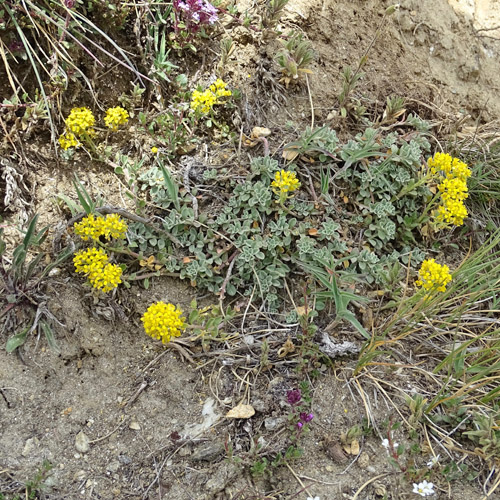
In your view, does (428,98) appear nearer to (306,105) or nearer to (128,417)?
(306,105)

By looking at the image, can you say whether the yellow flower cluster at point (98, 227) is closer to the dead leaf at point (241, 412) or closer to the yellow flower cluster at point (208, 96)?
the yellow flower cluster at point (208, 96)

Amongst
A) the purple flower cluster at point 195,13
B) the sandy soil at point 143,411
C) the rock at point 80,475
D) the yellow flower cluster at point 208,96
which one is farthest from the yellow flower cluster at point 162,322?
the purple flower cluster at point 195,13

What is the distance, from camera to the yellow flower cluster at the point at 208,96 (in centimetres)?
284

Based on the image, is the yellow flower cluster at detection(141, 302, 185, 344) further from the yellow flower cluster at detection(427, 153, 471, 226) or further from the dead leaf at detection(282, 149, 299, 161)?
the yellow flower cluster at detection(427, 153, 471, 226)

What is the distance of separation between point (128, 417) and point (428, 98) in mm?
2837

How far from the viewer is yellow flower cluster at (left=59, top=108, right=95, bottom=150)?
2.69 m

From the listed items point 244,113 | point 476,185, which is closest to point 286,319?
point 244,113

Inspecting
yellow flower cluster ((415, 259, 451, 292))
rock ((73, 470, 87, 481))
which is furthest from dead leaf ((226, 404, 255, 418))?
yellow flower cluster ((415, 259, 451, 292))

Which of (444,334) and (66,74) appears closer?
(444,334)

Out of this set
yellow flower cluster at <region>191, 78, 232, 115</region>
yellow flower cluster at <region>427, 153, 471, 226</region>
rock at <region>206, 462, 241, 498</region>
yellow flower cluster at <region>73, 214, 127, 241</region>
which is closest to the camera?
rock at <region>206, 462, 241, 498</region>

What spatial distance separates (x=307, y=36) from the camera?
3400 mm

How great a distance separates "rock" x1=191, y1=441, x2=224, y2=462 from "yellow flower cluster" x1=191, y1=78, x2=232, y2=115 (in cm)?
182

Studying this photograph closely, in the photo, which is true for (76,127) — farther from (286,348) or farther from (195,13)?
(286,348)

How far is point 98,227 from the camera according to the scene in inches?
93.8
